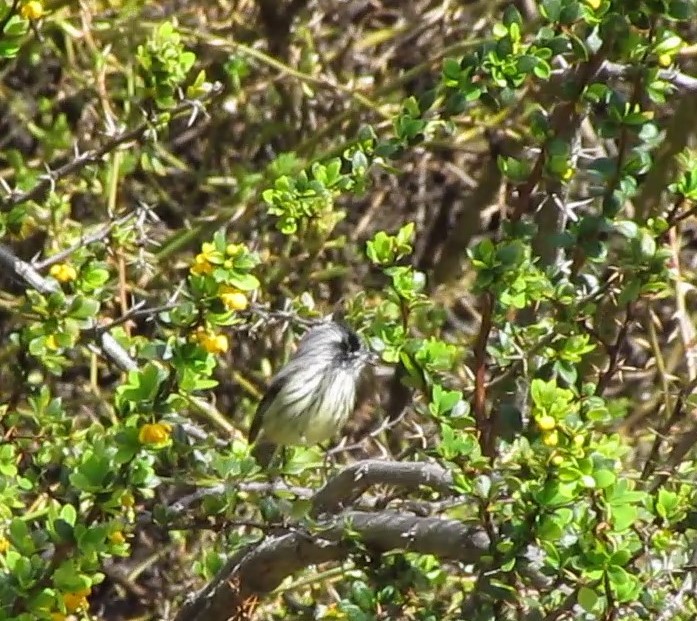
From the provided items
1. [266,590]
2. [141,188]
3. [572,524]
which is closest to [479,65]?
[572,524]

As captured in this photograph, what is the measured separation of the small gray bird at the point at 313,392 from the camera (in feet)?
16.7

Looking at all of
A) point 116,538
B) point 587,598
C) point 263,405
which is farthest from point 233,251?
point 263,405

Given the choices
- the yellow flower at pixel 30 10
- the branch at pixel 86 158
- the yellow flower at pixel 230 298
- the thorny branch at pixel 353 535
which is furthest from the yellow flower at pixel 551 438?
the yellow flower at pixel 30 10

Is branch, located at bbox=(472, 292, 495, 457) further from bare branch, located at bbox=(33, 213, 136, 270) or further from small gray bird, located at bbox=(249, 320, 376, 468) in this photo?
small gray bird, located at bbox=(249, 320, 376, 468)

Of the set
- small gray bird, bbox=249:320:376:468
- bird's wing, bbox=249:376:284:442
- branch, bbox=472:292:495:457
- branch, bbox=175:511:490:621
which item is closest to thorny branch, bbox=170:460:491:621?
branch, bbox=175:511:490:621

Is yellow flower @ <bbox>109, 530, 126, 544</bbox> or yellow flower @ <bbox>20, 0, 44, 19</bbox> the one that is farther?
yellow flower @ <bbox>20, 0, 44, 19</bbox>

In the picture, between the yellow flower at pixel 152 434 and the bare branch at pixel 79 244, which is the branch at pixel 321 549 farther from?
the bare branch at pixel 79 244

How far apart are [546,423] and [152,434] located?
0.62 m

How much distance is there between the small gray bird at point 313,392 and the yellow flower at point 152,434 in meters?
2.62

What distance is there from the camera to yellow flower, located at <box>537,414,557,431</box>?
7.96ft

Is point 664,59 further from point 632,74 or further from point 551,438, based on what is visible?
point 551,438

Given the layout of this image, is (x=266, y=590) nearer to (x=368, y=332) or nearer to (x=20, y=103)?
(x=368, y=332)

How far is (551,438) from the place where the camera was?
243 cm

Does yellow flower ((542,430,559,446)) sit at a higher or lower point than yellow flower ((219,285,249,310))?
lower
